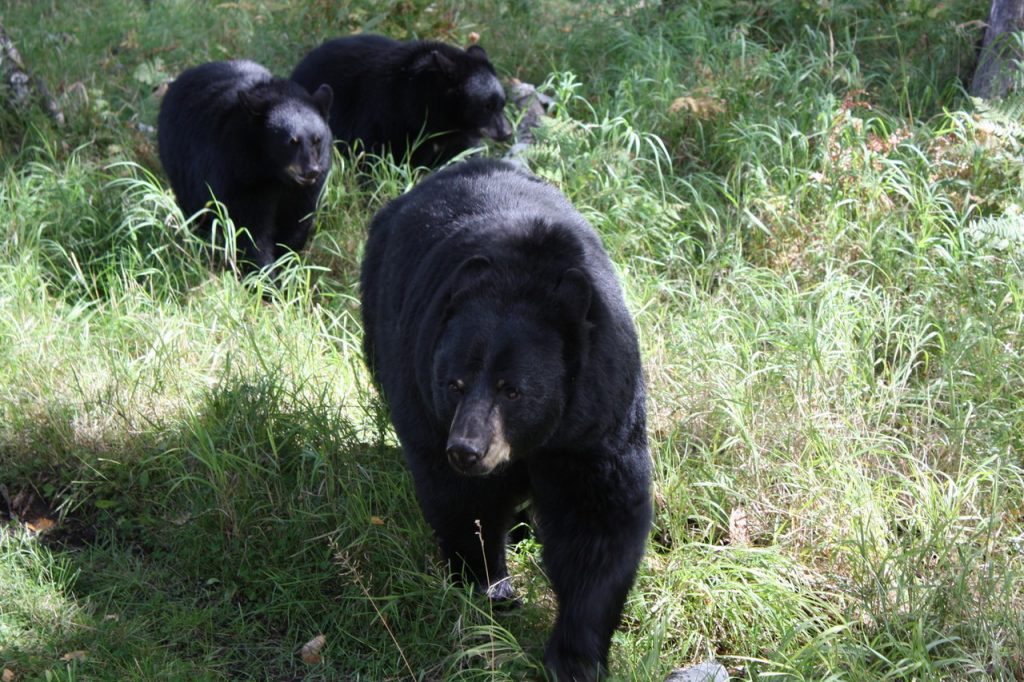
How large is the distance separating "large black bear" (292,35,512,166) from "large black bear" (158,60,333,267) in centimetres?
77

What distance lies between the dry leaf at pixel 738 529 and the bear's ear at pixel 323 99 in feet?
13.4

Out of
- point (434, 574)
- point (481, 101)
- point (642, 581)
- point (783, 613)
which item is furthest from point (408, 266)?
point (481, 101)

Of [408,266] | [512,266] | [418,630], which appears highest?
[512,266]

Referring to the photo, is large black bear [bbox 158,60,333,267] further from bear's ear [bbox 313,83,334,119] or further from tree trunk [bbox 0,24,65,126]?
tree trunk [bbox 0,24,65,126]

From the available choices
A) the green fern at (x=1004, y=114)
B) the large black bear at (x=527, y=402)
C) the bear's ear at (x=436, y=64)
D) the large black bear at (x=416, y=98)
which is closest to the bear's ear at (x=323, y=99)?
the large black bear at (x=416, y=98)

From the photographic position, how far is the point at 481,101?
784 cm

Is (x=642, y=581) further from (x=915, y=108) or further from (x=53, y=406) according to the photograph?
(x=915, y=108)

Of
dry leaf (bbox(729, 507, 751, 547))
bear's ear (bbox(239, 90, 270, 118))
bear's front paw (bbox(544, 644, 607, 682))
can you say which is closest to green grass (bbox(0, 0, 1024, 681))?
dry leaf (bbox(729, 507, 751, 547))

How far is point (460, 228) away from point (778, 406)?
1684mm

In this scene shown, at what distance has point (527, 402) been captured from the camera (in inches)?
132

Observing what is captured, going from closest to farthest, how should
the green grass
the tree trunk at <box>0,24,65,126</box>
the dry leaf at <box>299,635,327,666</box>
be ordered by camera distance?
the green grass
the dry leaf at <box>299,635,327,666</box>
the tree trunk at <box>0,24,65,126</box>

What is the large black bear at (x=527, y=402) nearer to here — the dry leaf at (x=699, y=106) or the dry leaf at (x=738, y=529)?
the dry leaf at (x=738, y=529)

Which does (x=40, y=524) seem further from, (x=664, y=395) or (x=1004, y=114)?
(x=1004, y=114)

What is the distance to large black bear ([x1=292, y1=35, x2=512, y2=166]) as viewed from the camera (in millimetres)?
7855
